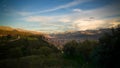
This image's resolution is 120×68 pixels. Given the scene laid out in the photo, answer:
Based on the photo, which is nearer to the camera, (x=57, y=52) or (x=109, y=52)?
(x=109, y=52)

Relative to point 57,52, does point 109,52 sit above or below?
above

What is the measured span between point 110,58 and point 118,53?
40 cm

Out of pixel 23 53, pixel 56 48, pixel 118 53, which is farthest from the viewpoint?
pixel 56 48

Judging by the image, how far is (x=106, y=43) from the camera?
27.9ft

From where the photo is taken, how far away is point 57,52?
14.9 m

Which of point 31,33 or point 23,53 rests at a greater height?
point 31,33

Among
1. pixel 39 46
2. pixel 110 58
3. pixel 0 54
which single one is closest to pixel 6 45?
pixel 0 54

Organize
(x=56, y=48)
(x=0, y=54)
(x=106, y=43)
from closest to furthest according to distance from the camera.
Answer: (x=106, y=43)
(x=0, y=54)
(x=56, y=48)

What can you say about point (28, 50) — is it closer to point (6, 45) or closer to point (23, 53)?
point (23, 53)

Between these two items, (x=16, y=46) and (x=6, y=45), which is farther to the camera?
(x=16, y=46)

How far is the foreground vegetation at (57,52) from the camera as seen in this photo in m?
8.20

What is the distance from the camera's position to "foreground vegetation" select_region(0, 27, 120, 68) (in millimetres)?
8195

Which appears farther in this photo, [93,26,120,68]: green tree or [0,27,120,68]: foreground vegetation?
[0,27,120,68]: foreground vegetation

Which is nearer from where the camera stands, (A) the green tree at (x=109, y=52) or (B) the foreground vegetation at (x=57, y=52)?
(A) the green tree at (x=109, y=52)
